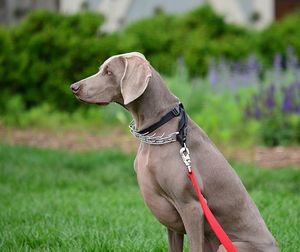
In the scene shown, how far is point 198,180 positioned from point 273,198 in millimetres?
2659

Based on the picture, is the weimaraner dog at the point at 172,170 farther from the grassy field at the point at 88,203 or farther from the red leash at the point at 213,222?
the grassy field at the point at 88,203

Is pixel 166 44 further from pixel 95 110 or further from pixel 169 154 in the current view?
pixel 169 154

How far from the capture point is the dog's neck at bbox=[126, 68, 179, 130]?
3.66m

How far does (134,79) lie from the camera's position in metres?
3.56

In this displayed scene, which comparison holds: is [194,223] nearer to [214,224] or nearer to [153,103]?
[214,224]

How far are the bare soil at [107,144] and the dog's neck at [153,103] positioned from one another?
4.53 meters

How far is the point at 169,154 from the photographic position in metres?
3.60

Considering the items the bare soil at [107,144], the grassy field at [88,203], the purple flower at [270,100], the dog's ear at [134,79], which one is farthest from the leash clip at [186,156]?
the purple flower at [270,100]

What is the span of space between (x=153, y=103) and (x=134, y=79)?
188 mm

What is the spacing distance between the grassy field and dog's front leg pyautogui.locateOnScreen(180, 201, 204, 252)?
0.91 metres

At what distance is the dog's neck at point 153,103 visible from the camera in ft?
12.0

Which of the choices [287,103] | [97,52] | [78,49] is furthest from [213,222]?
[78,49]

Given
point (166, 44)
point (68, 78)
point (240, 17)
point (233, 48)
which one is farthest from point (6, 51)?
point (240, 17)

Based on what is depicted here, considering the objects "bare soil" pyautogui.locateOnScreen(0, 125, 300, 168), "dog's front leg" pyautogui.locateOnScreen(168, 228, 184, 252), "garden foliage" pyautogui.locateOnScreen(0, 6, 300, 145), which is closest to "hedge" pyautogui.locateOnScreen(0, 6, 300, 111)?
"garden foliage" pyautogui.locateOnScreen(0, 6, 300, 145)
